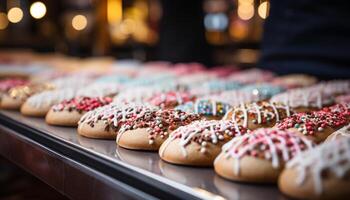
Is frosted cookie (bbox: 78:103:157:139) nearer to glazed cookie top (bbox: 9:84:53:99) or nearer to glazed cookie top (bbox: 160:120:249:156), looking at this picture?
glazed cookie top (bbox: 160:120:249:156)

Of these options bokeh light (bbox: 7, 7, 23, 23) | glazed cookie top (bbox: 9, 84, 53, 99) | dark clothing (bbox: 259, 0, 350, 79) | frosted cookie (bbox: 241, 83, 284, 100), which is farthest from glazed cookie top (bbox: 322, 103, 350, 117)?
bokeh light (bbox: 7, 7, 23, 23)

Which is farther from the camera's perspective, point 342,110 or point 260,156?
point 342,110

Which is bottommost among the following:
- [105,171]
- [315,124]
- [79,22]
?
[105,171]

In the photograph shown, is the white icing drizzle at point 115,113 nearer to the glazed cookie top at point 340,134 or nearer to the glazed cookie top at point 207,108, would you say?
the glazed cookie top at point 207,108

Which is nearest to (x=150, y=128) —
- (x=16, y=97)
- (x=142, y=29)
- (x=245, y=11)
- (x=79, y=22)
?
(x=16, y=97)

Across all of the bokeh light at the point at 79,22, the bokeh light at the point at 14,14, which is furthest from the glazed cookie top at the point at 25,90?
the bokeh light at the point at 14,14

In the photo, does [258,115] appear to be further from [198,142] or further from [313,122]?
[198,142]

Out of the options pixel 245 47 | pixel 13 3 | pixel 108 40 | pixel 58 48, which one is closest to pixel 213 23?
pixel 245 47
